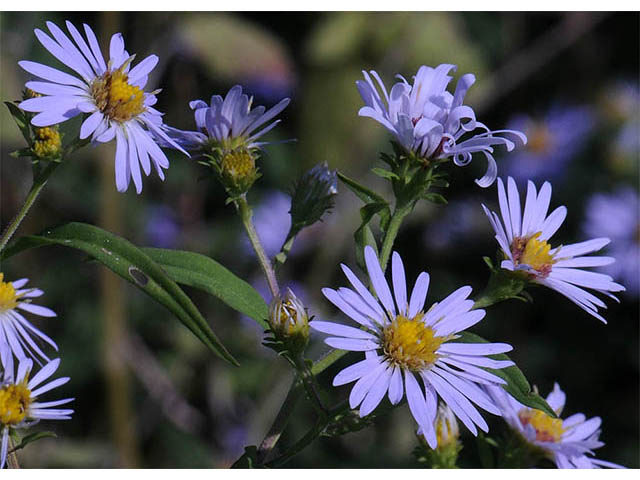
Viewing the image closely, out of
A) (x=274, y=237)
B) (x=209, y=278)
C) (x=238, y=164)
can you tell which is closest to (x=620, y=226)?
(x=274, y=237)

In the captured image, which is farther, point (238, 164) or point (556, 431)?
point (556, 431)

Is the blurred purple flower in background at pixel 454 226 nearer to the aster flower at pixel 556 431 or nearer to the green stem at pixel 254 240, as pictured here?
the aster flower at pixel 556 431

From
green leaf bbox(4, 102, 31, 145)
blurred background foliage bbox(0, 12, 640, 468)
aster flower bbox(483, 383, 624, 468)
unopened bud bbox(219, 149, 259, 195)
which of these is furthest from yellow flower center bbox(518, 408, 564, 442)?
blurred background foliage bbox(0, 12, 640, 468)

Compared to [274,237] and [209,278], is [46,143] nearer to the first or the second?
[209,278]

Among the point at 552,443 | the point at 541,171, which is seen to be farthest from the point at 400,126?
the point at 541,171

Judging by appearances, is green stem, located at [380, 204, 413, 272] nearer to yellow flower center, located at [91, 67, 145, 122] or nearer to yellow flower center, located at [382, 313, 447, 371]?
yellow flower center, located at [382, 313, 447, 371]

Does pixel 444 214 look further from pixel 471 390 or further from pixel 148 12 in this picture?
pixel 471 390
